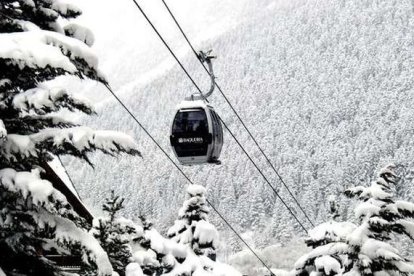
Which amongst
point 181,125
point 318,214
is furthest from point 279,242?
point 181,125

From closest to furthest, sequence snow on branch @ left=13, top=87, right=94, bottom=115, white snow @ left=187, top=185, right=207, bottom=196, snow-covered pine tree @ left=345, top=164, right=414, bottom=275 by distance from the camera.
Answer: snow on branch @ left=13, top=87, right=94, bottom=115, snow-covered pine tree @ left=345, top=164, right=414, bottom=275, white snow @ left=187, top=185, right=207, bottom=196

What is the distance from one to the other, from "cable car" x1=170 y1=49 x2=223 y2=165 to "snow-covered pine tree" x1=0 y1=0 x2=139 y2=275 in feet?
40.9

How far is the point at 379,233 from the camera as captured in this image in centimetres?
1216

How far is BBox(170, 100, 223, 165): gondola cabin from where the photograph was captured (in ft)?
60.0

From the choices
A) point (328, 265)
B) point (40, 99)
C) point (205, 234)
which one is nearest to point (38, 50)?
point (40, 99)

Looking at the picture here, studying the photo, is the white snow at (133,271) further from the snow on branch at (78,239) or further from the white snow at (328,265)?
the snow on branch at (78,239)

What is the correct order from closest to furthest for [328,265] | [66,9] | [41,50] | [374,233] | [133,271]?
[41,50]
[66,9]
[133,271]
[374,233]
[328,265]

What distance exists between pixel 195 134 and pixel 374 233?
7.34 meters

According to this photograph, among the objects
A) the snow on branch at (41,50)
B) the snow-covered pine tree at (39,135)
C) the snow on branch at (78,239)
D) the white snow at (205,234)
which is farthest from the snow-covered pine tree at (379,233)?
the snow on branch at (41,50)

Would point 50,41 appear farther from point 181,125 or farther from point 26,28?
point 181,125

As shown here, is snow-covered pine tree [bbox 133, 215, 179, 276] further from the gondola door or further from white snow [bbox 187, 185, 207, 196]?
the gondola door

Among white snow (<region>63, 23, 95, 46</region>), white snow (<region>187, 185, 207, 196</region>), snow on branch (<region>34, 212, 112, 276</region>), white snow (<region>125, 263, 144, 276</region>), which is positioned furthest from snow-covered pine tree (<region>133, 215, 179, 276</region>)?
white snow (<region>63, 23, 95, 46</region>)

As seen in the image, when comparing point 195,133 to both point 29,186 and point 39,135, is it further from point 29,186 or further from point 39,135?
point 29,186

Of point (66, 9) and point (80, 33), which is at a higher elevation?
point (66, 9)
